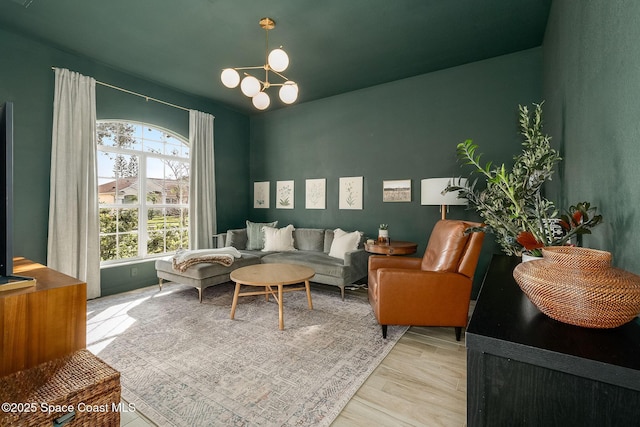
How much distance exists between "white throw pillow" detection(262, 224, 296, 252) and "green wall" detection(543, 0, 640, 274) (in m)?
3.48

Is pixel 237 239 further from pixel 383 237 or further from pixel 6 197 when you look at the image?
pixel 6 197

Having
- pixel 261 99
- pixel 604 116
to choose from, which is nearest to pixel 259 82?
Result: pixel 261 99

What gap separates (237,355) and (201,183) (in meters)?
3.28

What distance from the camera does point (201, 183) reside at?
4.77m

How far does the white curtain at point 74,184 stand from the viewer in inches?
129

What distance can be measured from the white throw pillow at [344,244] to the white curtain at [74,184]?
3.00 meters

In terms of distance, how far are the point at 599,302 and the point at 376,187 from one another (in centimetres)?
370

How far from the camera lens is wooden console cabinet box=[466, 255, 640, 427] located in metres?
0.61

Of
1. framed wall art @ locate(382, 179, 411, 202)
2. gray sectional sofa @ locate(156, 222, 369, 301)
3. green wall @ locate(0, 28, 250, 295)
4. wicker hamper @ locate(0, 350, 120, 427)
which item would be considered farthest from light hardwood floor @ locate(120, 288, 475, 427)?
green wall @ locate(0, 28, 250, 295)

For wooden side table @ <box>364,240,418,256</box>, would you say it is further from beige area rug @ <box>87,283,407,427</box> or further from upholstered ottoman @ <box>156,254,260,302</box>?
upholstered ottoman @ <box>156,254,260,302</box>

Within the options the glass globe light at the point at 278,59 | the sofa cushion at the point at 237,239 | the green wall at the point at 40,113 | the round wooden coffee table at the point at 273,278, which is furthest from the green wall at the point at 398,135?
the glass globe light at the point at 278,59

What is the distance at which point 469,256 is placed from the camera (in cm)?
237

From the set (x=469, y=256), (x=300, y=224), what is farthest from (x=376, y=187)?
(x=469, y=256)

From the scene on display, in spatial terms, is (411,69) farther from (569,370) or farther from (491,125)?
(569,370)
